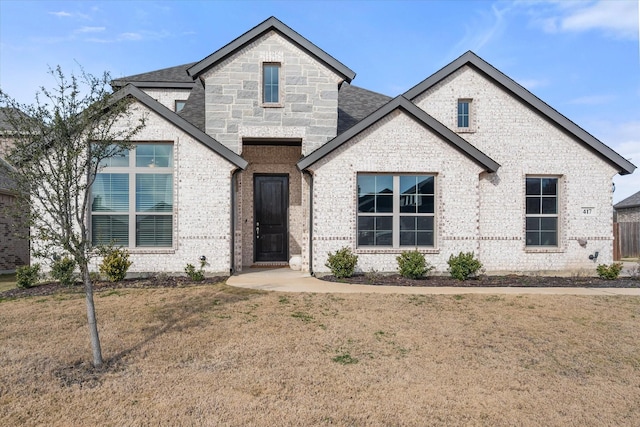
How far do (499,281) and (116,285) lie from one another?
→ 10450 millimetres

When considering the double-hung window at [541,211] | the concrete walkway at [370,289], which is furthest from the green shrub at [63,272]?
the double-hung window at [541,211]

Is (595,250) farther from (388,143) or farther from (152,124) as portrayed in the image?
(152,124)

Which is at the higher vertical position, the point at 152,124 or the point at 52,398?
the point at 152,124

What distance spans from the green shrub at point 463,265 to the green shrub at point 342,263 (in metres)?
2.83

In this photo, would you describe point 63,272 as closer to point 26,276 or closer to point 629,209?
point 26,276

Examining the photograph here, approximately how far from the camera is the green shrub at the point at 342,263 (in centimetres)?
1111

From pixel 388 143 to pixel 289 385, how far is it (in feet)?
27.5

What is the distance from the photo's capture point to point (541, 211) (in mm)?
12680

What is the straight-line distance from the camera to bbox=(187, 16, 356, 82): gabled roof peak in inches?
476

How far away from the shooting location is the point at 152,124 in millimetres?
11156

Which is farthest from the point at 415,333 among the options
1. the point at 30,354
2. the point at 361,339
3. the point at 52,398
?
the point at 30,354

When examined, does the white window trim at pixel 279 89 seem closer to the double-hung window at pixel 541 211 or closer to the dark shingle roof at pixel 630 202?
the double-hung window at pixel 541 211

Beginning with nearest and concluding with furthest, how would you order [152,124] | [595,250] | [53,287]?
[53,287] → [152,124] → [595,250]

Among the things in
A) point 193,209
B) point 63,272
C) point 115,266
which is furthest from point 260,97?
point 63,272
